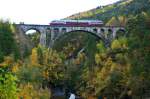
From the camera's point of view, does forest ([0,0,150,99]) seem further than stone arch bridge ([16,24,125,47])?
No

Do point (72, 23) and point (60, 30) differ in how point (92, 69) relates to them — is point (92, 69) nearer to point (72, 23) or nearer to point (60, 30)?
point (60, 30)

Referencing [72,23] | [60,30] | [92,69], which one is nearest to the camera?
[92,69]

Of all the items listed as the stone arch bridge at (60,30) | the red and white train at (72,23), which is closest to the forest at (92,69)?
the stone arch bridge at (60,30)

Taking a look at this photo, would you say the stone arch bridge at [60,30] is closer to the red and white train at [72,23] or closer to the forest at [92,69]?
the red and white train at [72,23]

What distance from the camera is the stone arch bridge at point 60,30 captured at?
412 feet

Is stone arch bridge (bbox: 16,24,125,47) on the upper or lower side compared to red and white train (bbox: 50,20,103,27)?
lower

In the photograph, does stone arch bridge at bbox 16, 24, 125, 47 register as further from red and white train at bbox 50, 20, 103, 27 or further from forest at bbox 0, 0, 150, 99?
forest at bbox 0, 0, 150, 99

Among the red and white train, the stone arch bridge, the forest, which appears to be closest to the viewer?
the forest

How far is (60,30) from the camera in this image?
12788 centimetres

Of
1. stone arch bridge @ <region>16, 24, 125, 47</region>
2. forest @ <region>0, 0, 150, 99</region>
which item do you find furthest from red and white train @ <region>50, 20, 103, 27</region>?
forest @ <region>0, 0, 150, 99</region>

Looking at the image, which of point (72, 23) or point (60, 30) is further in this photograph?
point (72, 23)

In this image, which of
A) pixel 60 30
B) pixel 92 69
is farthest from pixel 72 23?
pixel 92 69

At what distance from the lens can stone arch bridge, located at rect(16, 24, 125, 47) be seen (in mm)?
125500

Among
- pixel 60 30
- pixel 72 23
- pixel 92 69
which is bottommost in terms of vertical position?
pixel 92 69
